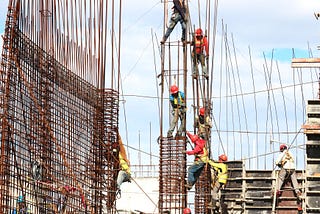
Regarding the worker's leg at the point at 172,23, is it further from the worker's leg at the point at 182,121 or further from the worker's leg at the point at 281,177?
the worker's leg at the point at 281,177

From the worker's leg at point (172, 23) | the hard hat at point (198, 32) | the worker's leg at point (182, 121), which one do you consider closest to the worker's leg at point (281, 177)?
the worker's leg at point (182, 121)

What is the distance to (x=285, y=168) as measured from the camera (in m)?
25.8

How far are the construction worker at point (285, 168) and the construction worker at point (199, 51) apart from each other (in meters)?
3.26

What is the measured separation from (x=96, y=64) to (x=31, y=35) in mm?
3700

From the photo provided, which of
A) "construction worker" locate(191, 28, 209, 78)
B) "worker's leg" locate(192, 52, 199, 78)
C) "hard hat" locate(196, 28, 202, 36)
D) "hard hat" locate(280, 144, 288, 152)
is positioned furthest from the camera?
"worker's leg" locate(192, 52, 199, 78)

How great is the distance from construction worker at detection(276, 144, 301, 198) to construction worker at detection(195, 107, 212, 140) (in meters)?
2.19

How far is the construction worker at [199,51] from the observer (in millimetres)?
26297

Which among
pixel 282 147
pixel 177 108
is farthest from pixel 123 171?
pixel 282 147


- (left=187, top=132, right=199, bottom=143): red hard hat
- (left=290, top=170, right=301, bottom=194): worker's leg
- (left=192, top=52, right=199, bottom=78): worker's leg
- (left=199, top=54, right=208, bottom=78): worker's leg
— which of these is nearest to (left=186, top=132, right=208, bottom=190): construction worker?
(left=187, top=132, right=199, bottom=143): red hard hat

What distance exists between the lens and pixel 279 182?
26.2 meters

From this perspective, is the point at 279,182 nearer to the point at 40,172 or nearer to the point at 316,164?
the point at 316,164

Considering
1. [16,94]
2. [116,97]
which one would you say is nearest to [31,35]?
[16,94]

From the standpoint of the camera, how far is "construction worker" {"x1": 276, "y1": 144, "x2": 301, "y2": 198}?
25.5 meters

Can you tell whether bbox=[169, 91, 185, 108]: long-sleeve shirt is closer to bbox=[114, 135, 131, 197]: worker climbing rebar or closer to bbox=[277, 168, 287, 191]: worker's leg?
bbox=[114, 135, 131, 197]: worker climbing rebar
